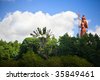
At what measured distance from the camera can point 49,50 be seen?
5781 mm

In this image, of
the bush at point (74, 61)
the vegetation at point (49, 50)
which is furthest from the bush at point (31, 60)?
the bush at point (74, 61)

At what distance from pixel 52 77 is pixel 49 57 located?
72.8 inches

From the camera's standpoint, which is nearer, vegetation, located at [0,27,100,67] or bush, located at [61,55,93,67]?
bush, located at [61,55,93,67]

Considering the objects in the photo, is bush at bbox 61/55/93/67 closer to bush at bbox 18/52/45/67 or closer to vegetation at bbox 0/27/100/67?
vegetation at bbox 0/27/100/67

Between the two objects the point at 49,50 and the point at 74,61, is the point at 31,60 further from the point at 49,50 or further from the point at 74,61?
the point at 74,61

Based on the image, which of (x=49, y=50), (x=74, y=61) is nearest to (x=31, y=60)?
(x=49, y=50)

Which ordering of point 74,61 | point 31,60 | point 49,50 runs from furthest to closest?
point 49,50 → point 31,60 → point 74,61

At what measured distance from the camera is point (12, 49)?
6039mm

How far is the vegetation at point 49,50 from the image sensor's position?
18.1 feet

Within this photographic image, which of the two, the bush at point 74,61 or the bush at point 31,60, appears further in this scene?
the bush at point 31,60

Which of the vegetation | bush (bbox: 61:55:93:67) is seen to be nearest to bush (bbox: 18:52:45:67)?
the vegetation

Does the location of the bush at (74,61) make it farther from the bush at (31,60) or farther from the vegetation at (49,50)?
the bush at (31,60)

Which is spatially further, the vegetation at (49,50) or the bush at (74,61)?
the vegetation at (49,50)

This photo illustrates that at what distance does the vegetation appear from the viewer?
5508 millimetres
